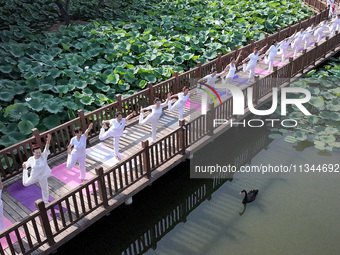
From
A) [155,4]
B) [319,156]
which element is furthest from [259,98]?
[155,4]

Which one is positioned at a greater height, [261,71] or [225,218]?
[261,71]

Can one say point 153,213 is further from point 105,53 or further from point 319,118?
point 105,53

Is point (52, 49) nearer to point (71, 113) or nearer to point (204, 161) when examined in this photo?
point (71, 113)

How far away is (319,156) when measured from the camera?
369 inches

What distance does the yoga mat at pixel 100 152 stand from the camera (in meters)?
8.27

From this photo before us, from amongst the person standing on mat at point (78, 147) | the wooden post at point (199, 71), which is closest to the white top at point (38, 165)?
the person standing on mat at point (78, 147)

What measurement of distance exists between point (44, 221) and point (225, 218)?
3918mm

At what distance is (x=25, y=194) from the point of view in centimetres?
718

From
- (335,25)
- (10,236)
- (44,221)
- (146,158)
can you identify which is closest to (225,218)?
(146,158)

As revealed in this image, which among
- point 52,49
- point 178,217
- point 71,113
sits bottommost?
point 178,217

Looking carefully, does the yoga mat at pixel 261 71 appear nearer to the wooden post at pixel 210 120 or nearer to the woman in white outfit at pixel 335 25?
the wooden post at pixel 210 120

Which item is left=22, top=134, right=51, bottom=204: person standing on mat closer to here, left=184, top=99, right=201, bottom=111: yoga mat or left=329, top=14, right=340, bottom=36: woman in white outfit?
left=184, top=99, right=201, bottom=111: yoga mat

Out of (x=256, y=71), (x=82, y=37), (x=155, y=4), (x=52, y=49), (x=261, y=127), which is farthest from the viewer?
(x=155, y=4)

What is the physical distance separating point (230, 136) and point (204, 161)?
160 cm
